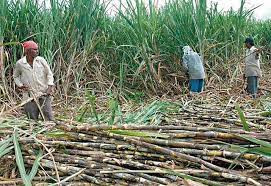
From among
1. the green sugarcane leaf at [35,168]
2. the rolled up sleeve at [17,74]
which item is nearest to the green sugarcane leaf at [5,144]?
the green sugarcane leaf at [35,168]

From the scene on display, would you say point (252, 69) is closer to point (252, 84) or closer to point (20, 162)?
point (252, 84)

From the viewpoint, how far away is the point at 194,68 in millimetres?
6781

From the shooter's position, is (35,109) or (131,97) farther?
(131,97)

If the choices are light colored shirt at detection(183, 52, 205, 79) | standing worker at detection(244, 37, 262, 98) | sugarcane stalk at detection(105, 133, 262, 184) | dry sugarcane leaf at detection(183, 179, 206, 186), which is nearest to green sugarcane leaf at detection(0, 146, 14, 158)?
sugarcane stalk at detection(105, 133, 262, 184)

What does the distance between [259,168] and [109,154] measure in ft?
2.29

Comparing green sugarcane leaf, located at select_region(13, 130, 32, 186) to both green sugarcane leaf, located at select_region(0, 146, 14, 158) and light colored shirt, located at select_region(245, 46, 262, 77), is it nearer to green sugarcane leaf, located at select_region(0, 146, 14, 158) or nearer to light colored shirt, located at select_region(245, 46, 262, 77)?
green sugarcane leaf, located at select_region(0, 146, 14, 158)

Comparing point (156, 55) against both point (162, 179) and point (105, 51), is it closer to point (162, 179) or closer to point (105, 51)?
point (105, 51)

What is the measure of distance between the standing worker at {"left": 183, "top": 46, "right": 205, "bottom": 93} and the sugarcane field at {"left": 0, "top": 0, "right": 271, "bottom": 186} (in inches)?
0.6

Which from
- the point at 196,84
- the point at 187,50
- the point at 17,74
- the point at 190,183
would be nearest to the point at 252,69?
the point at 196,84

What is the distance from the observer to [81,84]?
6527 mm

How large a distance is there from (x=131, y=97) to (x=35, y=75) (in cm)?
244

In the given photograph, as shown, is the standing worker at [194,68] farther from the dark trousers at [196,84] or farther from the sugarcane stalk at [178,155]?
the sugarcane stalk at [178,155]

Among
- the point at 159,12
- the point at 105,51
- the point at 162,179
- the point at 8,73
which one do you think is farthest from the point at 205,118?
the point at 159,12

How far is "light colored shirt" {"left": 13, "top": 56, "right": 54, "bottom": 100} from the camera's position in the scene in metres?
4.45
